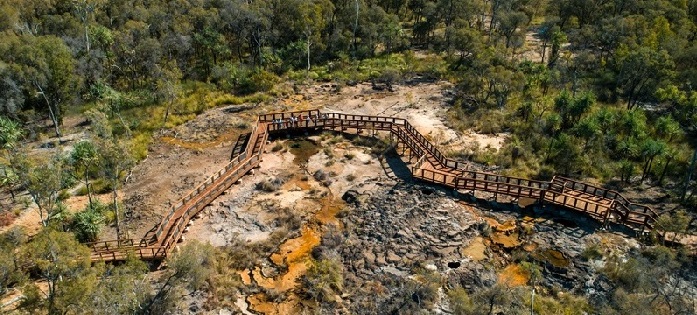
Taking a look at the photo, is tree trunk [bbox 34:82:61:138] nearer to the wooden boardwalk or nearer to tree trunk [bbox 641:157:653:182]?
the wooden boardwalk

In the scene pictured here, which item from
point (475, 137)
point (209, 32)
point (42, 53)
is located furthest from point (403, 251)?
point (209, 32)

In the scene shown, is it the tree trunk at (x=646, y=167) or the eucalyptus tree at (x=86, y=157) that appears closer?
the eucalyptus tree at (x=86, y=157)

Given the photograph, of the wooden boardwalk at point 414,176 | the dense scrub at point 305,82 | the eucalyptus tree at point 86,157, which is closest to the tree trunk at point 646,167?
the dense scrub at point 305,82

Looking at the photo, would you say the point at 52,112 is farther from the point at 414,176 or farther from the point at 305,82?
the point at 414,176

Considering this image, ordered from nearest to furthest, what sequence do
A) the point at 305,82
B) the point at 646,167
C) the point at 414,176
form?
the point at 414,176, the point at 646,167, the point at 305,82

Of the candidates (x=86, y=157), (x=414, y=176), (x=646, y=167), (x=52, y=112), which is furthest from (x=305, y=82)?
(x=646, y=167)

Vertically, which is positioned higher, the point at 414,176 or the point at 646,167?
the point at 646,167

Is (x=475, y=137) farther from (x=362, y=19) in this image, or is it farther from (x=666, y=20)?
(x=666, y=20)

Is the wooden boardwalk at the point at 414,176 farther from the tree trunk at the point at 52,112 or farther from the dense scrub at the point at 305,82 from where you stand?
the tree trunk at the point at 52,112

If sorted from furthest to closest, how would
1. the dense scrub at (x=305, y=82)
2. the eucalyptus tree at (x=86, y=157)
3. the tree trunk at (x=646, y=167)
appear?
1. the tree trunk at (x=646, y=167)
2. the eucalyptus tree at (x=86, y=157)
3. the dense scrub at (x=305, y=82)
